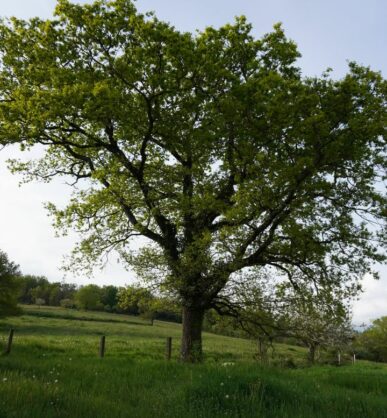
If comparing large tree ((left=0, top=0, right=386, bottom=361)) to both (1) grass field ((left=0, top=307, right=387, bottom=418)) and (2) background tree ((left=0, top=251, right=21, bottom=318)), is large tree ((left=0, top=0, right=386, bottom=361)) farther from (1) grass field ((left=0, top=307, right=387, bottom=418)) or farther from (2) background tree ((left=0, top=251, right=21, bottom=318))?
(2) background tree ((left=0, top=251, right=21, bottom=318))

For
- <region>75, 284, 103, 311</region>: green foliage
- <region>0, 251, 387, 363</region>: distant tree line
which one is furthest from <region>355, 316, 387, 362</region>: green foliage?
<region>75, 284, 103, 311</region>: green foliage

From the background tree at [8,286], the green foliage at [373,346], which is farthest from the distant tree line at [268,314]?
the green foliage at [373,346]

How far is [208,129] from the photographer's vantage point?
15.8 metres

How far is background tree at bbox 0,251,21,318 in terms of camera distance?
4181 centimetres

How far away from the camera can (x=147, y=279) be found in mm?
18625

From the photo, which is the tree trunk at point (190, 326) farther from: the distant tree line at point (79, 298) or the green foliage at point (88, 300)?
the green foliage at point (88, 300)

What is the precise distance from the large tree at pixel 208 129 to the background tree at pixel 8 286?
28.3 meters

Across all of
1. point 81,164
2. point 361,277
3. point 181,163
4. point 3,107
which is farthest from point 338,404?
point 81,164

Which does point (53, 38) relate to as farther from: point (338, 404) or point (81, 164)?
point (338, 404)

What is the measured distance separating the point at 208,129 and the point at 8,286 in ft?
114

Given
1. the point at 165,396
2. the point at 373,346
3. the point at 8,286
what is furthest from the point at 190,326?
the point at 373,346

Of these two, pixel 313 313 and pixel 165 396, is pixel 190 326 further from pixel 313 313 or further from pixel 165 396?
pixel 165 396

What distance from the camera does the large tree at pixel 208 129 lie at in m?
15.0

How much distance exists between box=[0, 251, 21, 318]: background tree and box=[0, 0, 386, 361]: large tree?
2831 centimetres
